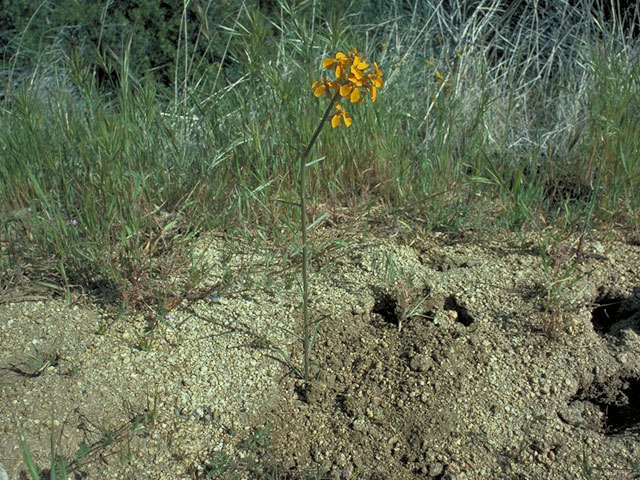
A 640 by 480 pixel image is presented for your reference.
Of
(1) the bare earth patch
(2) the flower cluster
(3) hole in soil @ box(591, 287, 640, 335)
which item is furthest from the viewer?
(3) hole in soil @ box(591, 287, 640, 335)

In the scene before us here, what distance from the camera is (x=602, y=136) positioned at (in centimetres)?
280

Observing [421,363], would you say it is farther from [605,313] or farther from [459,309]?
[605,313]

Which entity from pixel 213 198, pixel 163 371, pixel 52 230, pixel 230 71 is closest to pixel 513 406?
pixel 163 371

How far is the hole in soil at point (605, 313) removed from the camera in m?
2.26

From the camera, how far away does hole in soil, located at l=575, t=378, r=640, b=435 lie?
6.42 feet

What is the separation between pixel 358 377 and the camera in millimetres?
2027

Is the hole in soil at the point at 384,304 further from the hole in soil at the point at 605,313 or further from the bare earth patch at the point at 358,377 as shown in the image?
the hole in soil at the point at 605,313

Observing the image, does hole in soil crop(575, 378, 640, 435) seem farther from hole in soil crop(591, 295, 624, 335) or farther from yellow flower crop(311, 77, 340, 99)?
yellow flower crop(311, 77, 340, 99)

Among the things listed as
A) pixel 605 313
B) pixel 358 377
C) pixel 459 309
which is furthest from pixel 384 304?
pixel 605 313

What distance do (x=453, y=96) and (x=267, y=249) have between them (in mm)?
1229

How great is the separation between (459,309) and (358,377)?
446 millimetres

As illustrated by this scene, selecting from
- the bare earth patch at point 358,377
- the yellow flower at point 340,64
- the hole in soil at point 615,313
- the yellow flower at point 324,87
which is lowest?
the bare earth patch at point 358,377

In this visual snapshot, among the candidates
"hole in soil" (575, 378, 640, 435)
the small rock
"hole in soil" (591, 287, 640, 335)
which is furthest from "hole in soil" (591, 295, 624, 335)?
the small rock

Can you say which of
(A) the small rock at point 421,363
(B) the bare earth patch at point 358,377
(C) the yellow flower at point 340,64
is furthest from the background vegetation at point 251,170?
(C) the yellow flower at point 340,64
